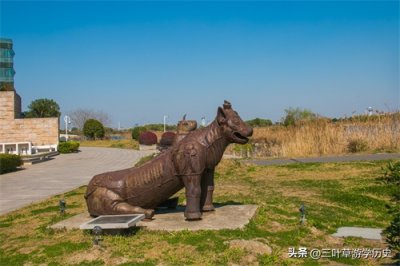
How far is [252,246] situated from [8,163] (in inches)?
707

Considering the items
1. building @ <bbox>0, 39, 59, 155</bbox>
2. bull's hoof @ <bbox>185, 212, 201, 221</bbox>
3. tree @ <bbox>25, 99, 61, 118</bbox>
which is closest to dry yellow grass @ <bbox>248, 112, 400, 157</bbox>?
bull's hoof @ <bbox>185, 212, 201, 221</bbox>

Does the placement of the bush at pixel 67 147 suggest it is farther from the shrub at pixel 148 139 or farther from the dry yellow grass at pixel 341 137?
the dry yellow grass at pixel 341 137

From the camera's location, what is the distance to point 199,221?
684 cm

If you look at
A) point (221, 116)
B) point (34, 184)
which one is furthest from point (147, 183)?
point (34, 184)

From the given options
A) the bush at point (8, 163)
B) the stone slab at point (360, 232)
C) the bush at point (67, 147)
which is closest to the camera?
the stone slab at point (360, 232)

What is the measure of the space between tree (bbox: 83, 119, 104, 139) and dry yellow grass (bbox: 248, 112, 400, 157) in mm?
34252

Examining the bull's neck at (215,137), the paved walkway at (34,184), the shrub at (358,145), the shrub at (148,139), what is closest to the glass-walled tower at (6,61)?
the shrub at (148,139)

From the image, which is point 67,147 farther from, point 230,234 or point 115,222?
point 230,234

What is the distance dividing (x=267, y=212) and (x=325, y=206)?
1.90 meters

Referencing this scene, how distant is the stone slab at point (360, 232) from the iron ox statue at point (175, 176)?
2.08 m

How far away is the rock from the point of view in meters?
5.68

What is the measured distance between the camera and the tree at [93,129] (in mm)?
53188

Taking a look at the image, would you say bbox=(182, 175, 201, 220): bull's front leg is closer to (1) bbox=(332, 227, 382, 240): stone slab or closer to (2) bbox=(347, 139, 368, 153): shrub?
(1) bbox=(332, 227, 382, 240): stone slab

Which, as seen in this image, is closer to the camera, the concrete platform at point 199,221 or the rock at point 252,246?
the rock at point 252,246
